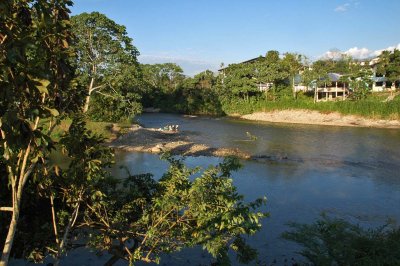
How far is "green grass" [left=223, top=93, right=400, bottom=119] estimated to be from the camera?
4216 centimetres

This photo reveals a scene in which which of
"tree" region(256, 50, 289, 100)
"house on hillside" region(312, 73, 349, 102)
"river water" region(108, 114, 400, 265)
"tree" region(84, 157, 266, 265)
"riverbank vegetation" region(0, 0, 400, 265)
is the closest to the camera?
"riverbank vegetation" region(0, 0, 400, 265)

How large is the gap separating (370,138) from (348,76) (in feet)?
72.7

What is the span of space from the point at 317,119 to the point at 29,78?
44.5m

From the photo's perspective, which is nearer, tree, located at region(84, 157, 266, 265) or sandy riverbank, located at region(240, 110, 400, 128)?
tree, located at region(84, 157, 266, 265)

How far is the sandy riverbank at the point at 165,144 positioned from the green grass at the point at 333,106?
A: 20958 mm

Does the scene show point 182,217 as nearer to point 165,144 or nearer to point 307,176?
point 307,176

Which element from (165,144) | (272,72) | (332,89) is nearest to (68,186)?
(165,144)

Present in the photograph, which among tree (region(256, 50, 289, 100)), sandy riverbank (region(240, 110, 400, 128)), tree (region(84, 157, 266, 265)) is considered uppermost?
tree (region(256, 50, 289, 100))

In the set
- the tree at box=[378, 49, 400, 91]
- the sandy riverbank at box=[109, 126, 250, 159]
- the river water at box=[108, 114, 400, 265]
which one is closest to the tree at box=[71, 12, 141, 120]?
the sandy riverbank at box=[109, 126, 250, 159]

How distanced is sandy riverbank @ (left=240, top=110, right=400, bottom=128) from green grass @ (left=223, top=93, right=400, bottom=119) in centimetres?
76

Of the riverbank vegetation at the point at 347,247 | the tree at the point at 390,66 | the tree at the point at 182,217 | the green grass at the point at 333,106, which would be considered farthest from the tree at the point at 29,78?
the tree at the point at 390,66

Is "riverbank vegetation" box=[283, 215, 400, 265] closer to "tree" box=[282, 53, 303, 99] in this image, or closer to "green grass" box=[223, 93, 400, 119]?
"green grass" box=[223, 93, 400, 119]

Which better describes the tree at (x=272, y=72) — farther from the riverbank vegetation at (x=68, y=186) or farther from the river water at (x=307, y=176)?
the riverbank vegetation at (x=68, y=186)

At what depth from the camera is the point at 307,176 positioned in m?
20.3
